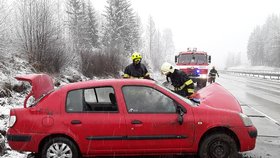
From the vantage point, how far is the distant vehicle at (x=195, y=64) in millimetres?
19875

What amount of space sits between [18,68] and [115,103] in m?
9.04

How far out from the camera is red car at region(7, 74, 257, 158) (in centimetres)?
483

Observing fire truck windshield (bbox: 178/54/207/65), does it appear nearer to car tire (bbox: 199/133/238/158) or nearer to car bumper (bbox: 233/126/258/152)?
car bumper (bbox: 233/126/258/152)

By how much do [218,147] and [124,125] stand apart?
1.65 meters

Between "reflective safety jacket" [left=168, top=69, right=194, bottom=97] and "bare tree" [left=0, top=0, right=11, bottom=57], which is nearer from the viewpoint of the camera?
"reflective safety jacket" [left=168, top=69, right=194, bottom=97]

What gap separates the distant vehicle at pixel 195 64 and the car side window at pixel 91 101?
15.2 meters

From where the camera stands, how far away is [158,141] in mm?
4914

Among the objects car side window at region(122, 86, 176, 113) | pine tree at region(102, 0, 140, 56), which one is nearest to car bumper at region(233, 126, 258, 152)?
car side window at region(122, 86, 176, 113)

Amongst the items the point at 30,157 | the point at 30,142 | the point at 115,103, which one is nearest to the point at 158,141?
the point at 115,103

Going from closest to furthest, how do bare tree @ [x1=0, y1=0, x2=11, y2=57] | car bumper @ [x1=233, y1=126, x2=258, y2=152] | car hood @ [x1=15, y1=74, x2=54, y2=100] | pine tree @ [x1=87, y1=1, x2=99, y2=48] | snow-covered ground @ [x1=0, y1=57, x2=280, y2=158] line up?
car bumper @ [x1=233, y1=126, x2=258, y2=152] → car hood @ [x1=15, y1=74, x2=54, y2=100] → snow-covered ground @ [x1=0, y1=57, x2=280, y2=158] → bare tree @ [x1=0, y1=0, x2=11, y2=57] → pine tree @ [x1=87, y1=1, x2=99, y2=48]

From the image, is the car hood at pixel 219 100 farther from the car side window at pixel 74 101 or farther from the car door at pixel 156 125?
the car side window at pixel 74 101

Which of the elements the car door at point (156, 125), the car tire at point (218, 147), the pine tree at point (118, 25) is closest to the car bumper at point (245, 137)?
the car tire at point (218, 147)

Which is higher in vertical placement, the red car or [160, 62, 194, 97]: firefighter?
[160, 62, 194, 97]: firefighter

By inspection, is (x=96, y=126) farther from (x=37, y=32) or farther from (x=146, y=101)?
(x=37, y=32)
